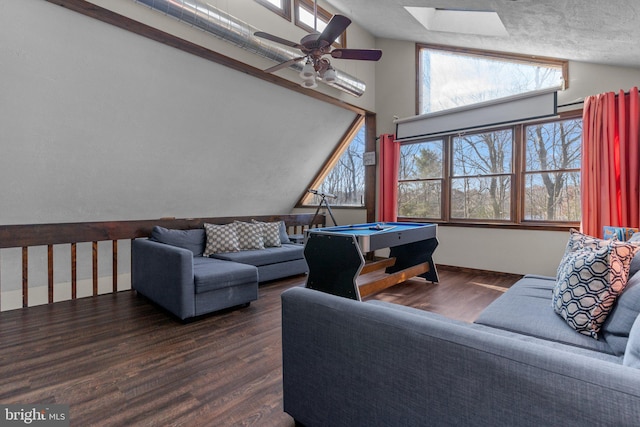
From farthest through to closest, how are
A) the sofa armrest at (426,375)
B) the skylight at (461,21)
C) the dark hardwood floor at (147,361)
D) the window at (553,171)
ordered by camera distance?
the window at (553,171) → the skylight at (461,21) → the dark hardwood floor at (147,361) → the sofa armrest at (426,375)

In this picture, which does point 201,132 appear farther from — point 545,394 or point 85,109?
point 545,394

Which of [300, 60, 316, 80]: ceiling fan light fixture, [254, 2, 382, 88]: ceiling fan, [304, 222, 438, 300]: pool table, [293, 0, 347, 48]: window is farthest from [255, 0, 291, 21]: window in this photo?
[304, 222, 438, 300]: pool table

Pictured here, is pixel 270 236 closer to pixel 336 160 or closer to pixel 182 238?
pixel 182 238

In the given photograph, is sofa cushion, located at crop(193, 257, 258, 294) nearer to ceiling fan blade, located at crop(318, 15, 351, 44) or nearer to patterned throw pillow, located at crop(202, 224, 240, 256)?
patterned throw pillow, located at crop(202, 224, 240, 256)

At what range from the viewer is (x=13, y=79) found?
254 cm

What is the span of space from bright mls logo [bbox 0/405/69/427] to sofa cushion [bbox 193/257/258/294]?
4.13 feet

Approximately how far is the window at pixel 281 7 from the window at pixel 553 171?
3377 millimetres

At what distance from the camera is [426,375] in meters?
0.98

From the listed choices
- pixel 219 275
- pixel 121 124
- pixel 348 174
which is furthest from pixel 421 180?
pixel 121 124

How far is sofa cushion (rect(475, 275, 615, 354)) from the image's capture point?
144cm

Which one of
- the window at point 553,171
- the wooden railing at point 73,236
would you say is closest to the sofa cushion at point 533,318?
the window at point 553,171

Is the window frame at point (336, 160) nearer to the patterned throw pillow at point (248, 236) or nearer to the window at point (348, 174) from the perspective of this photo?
the window at point (348, 174)

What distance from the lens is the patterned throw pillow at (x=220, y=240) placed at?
4039mm

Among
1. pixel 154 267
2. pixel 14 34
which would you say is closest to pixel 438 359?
pixel 154 267
